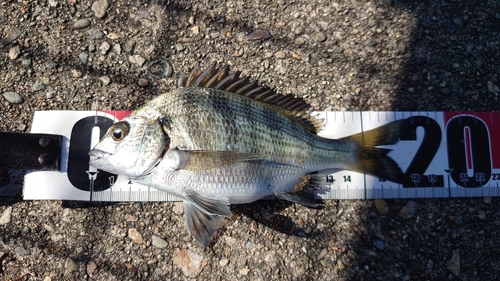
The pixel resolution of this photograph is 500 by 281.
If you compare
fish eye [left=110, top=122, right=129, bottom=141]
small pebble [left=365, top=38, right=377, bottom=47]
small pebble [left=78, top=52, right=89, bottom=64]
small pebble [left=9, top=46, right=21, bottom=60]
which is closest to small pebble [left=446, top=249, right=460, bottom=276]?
small pebble [left=365, top=38, right=377, bottom=47]

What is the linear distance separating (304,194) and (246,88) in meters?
0.88

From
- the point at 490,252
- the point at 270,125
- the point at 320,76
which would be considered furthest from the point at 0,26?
the point at 490,252

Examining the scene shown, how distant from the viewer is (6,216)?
2477 millimetres

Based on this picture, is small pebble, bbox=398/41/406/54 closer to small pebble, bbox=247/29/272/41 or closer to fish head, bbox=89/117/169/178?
small pebble, bbox=247/29/272/41

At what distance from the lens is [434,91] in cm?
272

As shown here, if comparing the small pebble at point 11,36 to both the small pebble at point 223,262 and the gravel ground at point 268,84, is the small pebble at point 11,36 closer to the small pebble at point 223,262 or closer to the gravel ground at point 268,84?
the gravel ground at point 268,84

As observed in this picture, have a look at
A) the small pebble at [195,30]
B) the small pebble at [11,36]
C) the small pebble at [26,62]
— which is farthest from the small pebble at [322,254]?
the small pebble at [11,36]

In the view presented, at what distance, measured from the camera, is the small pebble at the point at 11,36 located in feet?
8.80

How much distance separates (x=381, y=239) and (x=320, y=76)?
1405mm

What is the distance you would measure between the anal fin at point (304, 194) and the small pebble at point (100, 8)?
2.14m

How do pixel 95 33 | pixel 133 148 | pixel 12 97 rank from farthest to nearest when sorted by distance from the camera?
pixel 95 33 < pixel 12 97 < pixel 133 148

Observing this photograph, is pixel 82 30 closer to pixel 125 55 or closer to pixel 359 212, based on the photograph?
pixel 125 55

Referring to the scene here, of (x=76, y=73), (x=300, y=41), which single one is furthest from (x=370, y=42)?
(x=76, y=73)

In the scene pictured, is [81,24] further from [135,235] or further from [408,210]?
[408,210]
